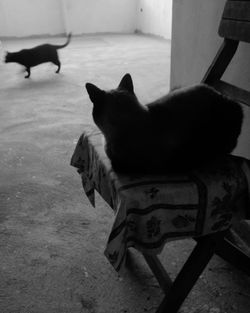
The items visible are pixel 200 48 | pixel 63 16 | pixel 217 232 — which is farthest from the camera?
pixel 63 16

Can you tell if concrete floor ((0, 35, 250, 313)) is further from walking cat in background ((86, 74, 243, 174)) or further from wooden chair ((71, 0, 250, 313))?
walking cat in background ((86, 74, 243, 174))

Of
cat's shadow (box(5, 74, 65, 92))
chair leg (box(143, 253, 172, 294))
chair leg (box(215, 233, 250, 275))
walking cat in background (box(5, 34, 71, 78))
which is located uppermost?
walking cat in background (box(5, 34, 71, 78))

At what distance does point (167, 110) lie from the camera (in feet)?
3.15

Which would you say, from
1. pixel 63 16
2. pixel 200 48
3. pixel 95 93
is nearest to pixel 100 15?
pixel 63 16

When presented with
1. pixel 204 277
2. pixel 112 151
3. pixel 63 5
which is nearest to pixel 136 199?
pixel 112 151

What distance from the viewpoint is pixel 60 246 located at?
5.02 ft

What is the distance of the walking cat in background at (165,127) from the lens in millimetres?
902

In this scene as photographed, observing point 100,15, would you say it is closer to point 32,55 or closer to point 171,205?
point 32,55

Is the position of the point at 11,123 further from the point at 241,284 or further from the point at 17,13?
the point at 17,13

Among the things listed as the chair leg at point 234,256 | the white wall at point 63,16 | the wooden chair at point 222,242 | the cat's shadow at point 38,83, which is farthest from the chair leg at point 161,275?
the white wall at point 63,16

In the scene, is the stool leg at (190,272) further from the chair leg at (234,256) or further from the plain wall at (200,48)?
the plain wall at (200,48)

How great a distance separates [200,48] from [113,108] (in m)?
1.17

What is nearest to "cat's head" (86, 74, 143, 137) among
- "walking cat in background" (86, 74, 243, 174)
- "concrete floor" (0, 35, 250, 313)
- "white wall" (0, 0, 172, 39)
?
"walking cat in background" (86, 74, 243, 174)

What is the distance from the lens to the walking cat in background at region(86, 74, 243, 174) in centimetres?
90
